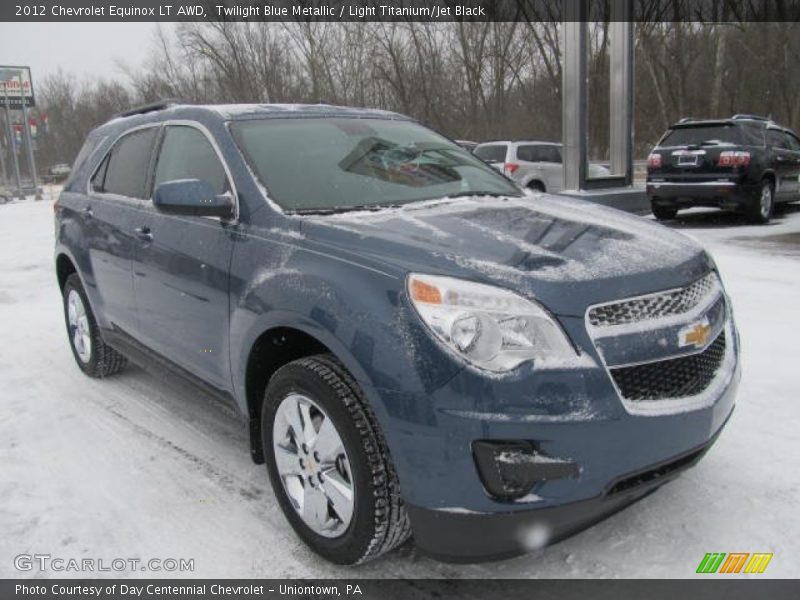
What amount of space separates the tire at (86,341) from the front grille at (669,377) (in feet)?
11.9

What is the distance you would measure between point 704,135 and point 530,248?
9.78 meters

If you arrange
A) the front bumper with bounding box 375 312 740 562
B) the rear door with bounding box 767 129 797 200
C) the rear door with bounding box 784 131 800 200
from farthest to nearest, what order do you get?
the rear door with bounding box 784 131 800 200, the rear door with bounding box 767 129 797 200, the front bumper with bounding box 375 312 740 562

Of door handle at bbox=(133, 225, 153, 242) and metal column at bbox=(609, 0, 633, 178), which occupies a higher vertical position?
metal column at bbox=(609, 0, 633, 178)

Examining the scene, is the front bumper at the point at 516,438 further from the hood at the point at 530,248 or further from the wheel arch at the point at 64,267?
the wheel arch at the point at 64,267

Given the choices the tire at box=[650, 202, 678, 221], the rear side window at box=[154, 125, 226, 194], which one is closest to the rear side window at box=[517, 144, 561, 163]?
the tire at box=[650, 202, 678, 221]

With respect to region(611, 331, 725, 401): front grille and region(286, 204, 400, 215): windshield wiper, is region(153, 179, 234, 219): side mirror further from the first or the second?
region(611, 331, 725, 401): front grille

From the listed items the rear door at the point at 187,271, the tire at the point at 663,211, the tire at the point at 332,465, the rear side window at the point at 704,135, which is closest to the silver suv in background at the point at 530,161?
the tire at the point at 663,211

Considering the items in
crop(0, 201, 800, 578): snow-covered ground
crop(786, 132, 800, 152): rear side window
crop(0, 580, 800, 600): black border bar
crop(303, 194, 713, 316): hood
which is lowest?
crop(0, 580, 800, 600): black border bar

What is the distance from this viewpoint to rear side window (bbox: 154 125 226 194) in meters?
3.19

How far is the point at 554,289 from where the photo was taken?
2123 mm

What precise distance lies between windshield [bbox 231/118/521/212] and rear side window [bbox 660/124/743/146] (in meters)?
8.26

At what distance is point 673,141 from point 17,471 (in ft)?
34.2

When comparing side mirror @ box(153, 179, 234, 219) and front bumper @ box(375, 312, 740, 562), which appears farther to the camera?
side mirror @ box(153, 179, 234, 219)

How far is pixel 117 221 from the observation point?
3.95 metres
